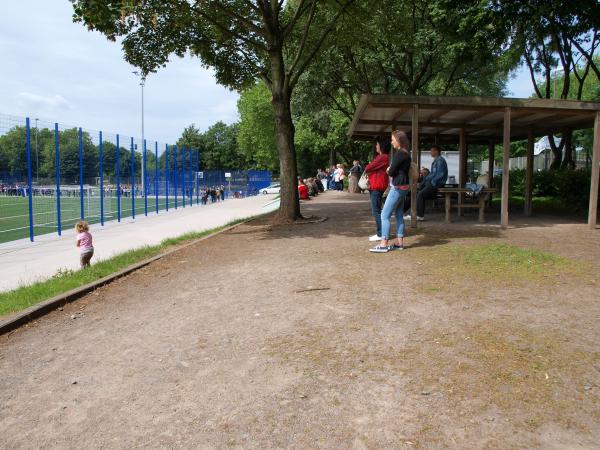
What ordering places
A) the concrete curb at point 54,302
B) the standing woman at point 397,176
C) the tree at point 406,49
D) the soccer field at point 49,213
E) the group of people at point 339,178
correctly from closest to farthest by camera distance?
the concrete curb at point 54,302 < the standing woman at point 397,176 < the soccer field at point 49,213 < the tree at point 406,49 < the group of people at point 339,178

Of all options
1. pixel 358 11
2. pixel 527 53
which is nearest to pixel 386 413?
pixel 358 11

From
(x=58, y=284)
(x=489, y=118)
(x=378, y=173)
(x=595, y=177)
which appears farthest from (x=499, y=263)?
(x=489, y=118)

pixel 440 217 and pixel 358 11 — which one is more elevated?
pixel 358 11

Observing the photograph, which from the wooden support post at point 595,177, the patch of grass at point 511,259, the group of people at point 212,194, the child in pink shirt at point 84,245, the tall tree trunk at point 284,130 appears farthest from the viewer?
the group of people at point 212,194

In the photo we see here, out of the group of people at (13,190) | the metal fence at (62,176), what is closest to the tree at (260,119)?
the metal fence at (62,176)

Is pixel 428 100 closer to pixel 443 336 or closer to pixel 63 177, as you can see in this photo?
pixel 443 336

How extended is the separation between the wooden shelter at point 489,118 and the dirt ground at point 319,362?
170 inches

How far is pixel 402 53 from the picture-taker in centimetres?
2228

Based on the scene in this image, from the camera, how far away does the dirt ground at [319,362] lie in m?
2.86

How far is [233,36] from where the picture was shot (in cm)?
1384

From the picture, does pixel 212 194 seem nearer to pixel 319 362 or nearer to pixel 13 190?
pixel 13 190

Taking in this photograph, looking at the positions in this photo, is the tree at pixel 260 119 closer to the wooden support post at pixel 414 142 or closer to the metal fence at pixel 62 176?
the metal fence at pixel 62 176

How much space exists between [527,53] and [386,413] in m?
24.0

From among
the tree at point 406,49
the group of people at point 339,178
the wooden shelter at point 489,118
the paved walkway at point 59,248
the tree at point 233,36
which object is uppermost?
the tree at point 406,49
